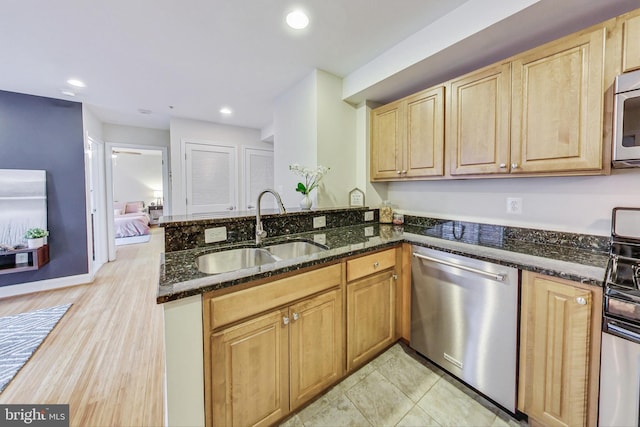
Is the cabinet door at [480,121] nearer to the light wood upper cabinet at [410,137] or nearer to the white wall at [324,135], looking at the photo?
the light wood upper cabinet at [410,137]

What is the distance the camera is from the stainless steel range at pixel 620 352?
3.03ft

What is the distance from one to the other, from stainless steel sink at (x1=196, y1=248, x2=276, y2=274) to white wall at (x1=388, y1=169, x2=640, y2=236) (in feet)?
5.34

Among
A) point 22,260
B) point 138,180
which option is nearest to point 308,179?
point 22,260

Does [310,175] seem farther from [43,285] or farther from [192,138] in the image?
[43,285]

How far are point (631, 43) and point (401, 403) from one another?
216cm

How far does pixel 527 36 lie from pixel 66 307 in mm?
4761

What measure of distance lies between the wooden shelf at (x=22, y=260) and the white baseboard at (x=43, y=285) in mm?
270

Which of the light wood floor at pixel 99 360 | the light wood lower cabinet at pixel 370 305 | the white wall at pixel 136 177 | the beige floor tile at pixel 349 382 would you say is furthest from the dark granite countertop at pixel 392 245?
the white wall at pixel 136 177

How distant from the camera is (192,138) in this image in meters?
4.12

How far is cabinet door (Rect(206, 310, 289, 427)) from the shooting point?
1.03 meters

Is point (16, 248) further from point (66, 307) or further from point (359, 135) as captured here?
point (359, 135)

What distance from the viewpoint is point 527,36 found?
152 centimetres

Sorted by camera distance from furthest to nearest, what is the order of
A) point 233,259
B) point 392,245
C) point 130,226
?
point 130,226
point 392,245
point 233,259

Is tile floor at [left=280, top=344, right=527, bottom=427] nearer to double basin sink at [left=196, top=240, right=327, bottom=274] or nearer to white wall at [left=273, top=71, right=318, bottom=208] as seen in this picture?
double basin sink at [left=196, top=240, right=327, bottom=274]
